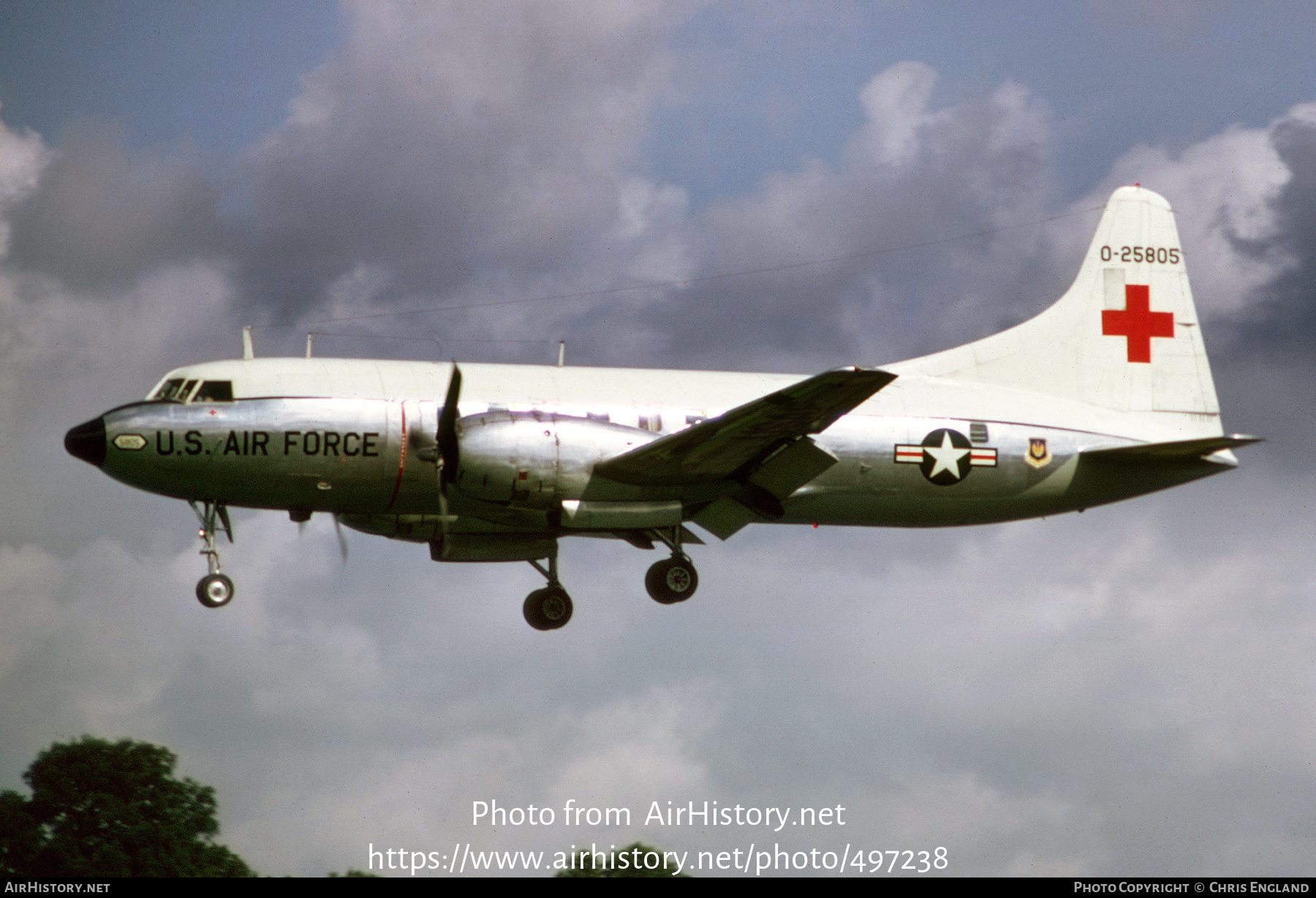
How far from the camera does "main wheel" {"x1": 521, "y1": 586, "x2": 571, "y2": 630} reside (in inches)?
1144

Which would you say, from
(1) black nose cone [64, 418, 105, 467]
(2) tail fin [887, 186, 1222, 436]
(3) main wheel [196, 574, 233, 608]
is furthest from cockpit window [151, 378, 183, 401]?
(2) tail fin [887, 186, 1222, 436]

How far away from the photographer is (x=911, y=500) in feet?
89.8

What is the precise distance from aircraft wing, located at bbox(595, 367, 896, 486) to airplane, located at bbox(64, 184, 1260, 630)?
0.15ft

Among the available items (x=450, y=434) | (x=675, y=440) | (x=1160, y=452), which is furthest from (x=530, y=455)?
(x=1160, y=452)

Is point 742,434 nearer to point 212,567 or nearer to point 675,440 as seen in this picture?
point 675,440

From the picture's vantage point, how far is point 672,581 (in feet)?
88.8

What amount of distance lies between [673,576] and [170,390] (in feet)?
29.1

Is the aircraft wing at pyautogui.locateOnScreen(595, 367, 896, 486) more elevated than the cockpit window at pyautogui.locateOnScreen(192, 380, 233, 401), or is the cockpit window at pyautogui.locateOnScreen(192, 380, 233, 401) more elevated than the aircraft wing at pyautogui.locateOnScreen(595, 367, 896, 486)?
the cockpit window at pyautogui.locateOnScreen(192, 380, 233, 401)

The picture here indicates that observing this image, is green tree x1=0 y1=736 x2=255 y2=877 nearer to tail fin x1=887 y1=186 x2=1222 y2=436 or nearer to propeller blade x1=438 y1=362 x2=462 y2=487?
propeller blade x1=438 y1=362 x2=462 y2=487

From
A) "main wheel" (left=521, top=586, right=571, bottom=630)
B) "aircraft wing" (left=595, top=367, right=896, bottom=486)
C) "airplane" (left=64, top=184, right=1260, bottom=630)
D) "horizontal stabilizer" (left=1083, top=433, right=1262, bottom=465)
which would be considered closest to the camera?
"aircraft wing" (left=595, top=367, right=896, bottom=486)

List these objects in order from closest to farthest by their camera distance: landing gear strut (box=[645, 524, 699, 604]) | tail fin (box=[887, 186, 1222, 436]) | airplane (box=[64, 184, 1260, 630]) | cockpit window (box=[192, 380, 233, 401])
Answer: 1. airplane (box=[64, 184, 1260, 630])
2. cockpit window (box=[192, 380, 233, 401])
3. landing gear strut (box=[645, 524, 699, 604])
4. tail fin (box=[887, 186, 1222, 436])
